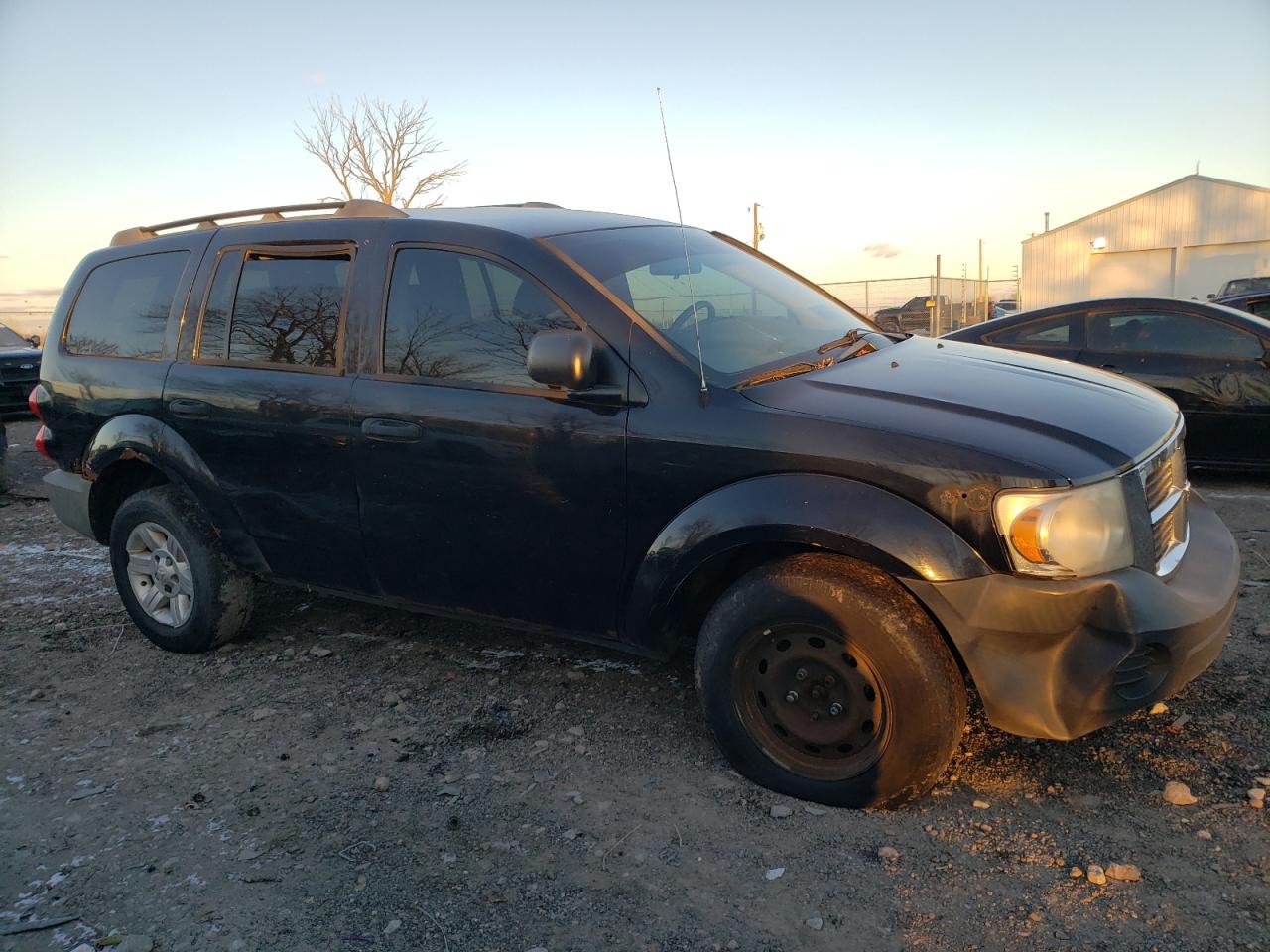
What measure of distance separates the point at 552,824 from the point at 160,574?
2604 millimetres

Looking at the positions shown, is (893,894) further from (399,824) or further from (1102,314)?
(1102,314)

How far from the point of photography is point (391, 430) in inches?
137

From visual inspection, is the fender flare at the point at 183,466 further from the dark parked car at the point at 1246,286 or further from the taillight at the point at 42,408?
the dark parked car at the point at 1246,286

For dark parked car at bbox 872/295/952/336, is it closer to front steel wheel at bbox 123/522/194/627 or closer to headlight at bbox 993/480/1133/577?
front steel wheel at bbox 123/522/194/627

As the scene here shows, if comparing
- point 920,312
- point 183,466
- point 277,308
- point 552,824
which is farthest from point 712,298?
point 920,312

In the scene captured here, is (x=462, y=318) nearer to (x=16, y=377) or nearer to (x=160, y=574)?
(x=160, y=574)

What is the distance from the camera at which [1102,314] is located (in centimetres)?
705

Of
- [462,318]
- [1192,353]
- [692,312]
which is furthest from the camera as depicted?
[1192,353]

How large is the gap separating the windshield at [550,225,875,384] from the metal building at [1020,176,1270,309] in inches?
1239

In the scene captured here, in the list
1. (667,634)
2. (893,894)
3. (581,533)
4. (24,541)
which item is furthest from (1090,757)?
(24,541)

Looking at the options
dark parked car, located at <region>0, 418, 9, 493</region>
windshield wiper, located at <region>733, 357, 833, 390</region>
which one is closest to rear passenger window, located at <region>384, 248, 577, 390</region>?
windshield wiper, located at <region>733, 357, 833, 390</region>

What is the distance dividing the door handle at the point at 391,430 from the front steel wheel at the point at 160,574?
141 cm

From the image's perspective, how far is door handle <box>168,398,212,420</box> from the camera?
400cm

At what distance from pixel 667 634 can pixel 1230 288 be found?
23.8 metres
